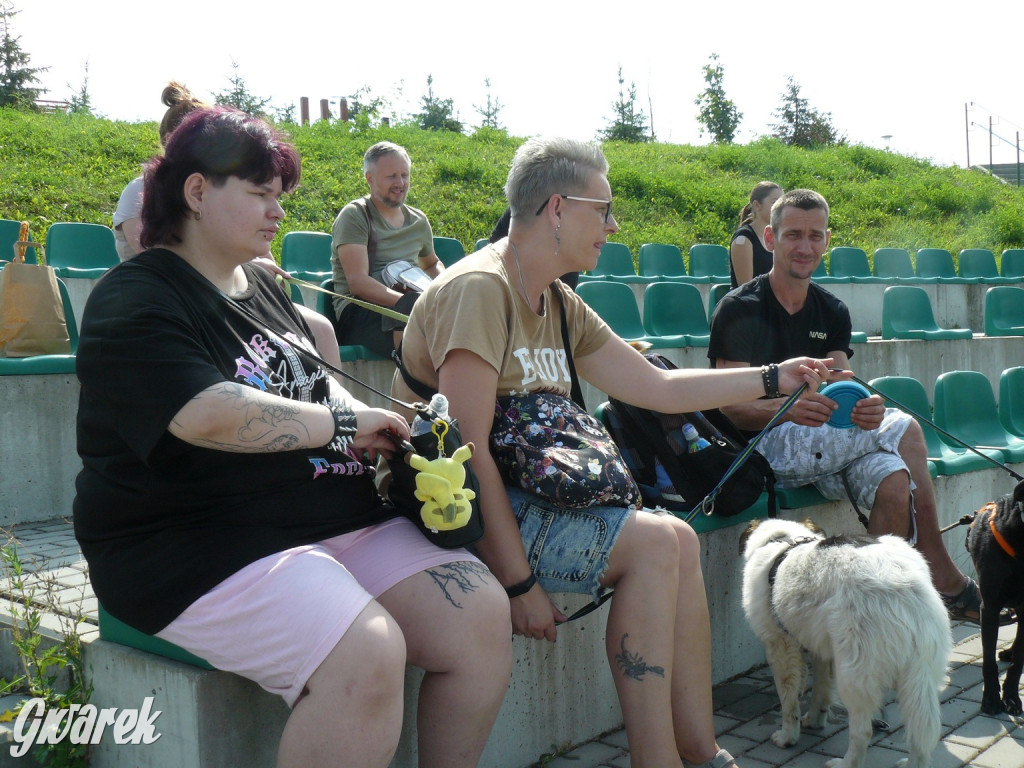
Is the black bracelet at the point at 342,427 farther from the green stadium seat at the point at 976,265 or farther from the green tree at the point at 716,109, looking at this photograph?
the green tree at the point at 716,109

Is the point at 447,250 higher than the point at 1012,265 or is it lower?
higher

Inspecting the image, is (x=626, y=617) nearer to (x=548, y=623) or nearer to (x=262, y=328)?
(x=548, y=623)

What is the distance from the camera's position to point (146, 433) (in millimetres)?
1850

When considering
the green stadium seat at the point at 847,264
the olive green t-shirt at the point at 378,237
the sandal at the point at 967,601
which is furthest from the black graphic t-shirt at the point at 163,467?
the green stadium seat at the point at 847,264

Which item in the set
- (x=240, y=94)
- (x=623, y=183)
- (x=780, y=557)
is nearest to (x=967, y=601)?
(x=780, y=557)

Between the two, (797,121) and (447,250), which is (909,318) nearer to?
(447,250)

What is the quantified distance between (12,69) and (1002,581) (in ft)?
85.1

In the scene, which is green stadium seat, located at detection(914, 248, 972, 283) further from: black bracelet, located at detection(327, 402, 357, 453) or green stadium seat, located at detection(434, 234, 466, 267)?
black bracelet, located at detection(327, 402, 357, 453)

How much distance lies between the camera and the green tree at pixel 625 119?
1304 inches

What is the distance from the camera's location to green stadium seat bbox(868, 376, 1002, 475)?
16.3 feet

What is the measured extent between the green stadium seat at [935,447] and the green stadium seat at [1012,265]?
870 centimetres

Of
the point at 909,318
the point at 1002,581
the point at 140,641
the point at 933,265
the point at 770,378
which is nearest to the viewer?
the point at 140,641

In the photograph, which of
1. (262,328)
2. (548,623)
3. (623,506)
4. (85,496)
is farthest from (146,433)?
(623,506)

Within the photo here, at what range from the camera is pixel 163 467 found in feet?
6.39
